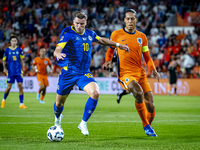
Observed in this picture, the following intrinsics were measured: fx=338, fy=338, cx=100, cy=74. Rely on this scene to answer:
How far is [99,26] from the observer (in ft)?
85.7

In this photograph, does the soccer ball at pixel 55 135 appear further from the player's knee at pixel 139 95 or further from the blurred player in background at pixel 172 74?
the blurred player in background at pixel 172 74

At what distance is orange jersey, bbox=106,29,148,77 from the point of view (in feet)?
21.7

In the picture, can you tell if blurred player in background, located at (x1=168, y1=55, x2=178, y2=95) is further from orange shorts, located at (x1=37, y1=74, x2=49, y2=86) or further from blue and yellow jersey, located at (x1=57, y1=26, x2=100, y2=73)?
blue and yellow jersey, located at (x1=57, y1=26, x2=100, y2=73)

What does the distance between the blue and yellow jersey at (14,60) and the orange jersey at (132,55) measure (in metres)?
6.15

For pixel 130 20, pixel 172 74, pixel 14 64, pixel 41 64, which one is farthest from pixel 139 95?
pixel 172 74

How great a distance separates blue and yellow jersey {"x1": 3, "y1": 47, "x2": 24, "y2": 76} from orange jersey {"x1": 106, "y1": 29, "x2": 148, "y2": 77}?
615 centimetres

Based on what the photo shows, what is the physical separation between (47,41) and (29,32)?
7.17 ft

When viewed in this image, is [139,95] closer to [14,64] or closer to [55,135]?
[55,135]

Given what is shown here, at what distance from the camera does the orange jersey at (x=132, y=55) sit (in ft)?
21.7

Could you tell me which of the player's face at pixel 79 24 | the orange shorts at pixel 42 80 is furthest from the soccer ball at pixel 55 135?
the orange shorts at pixel 42 80

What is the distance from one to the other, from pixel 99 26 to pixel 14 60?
48.5 feet

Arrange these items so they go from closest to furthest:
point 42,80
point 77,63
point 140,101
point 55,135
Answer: point 55,135, point 77,63, point 140,101, point 42,80

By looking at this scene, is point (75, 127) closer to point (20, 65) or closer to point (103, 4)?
point (20, 65)

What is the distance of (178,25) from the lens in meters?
25.5
